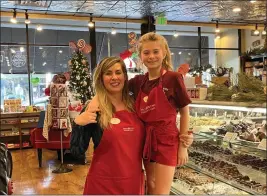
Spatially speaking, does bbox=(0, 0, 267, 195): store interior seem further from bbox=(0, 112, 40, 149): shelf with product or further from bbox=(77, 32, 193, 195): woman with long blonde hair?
bbox=(77, 32, 193, 195): woman with long blonde hair

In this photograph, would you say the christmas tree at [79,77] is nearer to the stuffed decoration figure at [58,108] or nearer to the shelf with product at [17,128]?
the stuffed decoration figure at [58,108]

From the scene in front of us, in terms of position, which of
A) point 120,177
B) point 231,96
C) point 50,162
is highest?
point 231,96

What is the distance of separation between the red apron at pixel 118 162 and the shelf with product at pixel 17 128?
247 inches

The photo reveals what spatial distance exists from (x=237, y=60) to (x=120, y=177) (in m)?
10.6

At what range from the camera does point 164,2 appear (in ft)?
23.9

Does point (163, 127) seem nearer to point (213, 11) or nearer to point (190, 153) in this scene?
point (190, 153)

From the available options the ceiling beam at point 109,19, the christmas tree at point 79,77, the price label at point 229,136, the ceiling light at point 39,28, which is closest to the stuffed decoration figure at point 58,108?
the christmas tree at point 79,77

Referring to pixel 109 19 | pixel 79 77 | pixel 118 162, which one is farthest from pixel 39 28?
pixel 118 162

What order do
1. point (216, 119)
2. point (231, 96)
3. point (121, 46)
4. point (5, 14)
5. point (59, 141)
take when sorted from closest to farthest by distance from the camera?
point (231, 96), point (216, 119), point (59, 141), point (5, 14), point (121, 46)

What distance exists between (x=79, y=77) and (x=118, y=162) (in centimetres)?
467

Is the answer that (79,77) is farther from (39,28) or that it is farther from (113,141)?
(113,141)

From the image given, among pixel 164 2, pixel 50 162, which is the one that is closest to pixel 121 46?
pixel 164 2

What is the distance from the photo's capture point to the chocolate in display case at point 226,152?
7.88 feet

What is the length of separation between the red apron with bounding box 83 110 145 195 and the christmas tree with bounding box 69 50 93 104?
4.60 meters
